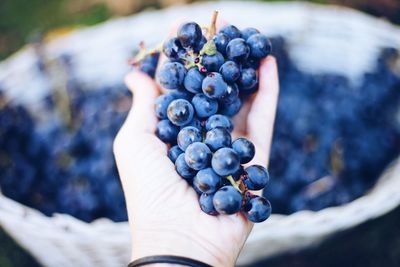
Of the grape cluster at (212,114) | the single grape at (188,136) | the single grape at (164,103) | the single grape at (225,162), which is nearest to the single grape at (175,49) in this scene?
the grape cluster at (212,114)

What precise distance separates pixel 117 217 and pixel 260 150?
24.0 inches

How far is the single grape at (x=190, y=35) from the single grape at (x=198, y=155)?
0.89 feet

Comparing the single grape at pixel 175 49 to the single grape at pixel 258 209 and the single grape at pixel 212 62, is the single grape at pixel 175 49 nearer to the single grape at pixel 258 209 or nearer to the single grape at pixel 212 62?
the single grape at pixel 212 62

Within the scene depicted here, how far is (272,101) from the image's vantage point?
131 centimetres

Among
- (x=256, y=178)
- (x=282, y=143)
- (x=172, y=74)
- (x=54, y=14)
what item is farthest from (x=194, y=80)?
(x=54, y=14)

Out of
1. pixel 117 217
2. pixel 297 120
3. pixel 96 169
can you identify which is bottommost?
pixel 117 217

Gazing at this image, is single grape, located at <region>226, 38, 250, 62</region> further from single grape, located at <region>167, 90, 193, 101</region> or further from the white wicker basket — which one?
the white wicker basket

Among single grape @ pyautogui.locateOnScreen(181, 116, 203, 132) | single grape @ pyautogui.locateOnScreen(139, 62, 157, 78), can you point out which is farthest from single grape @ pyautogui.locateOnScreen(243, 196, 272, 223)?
single grape @ pyautogui.locateOnScreen(139, 62, 157, 78)

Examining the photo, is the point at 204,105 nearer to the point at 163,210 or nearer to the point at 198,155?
the point at 198,155

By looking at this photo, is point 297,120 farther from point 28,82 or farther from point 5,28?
point 5,28

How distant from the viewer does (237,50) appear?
1.11 meters

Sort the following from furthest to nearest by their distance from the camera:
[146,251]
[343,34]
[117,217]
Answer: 1. [343,34]
2. [117,217]
3. [146,251]

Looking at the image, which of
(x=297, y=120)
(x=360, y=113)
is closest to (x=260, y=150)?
(x=297, y=120)

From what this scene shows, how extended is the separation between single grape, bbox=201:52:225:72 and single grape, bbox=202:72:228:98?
3cm
